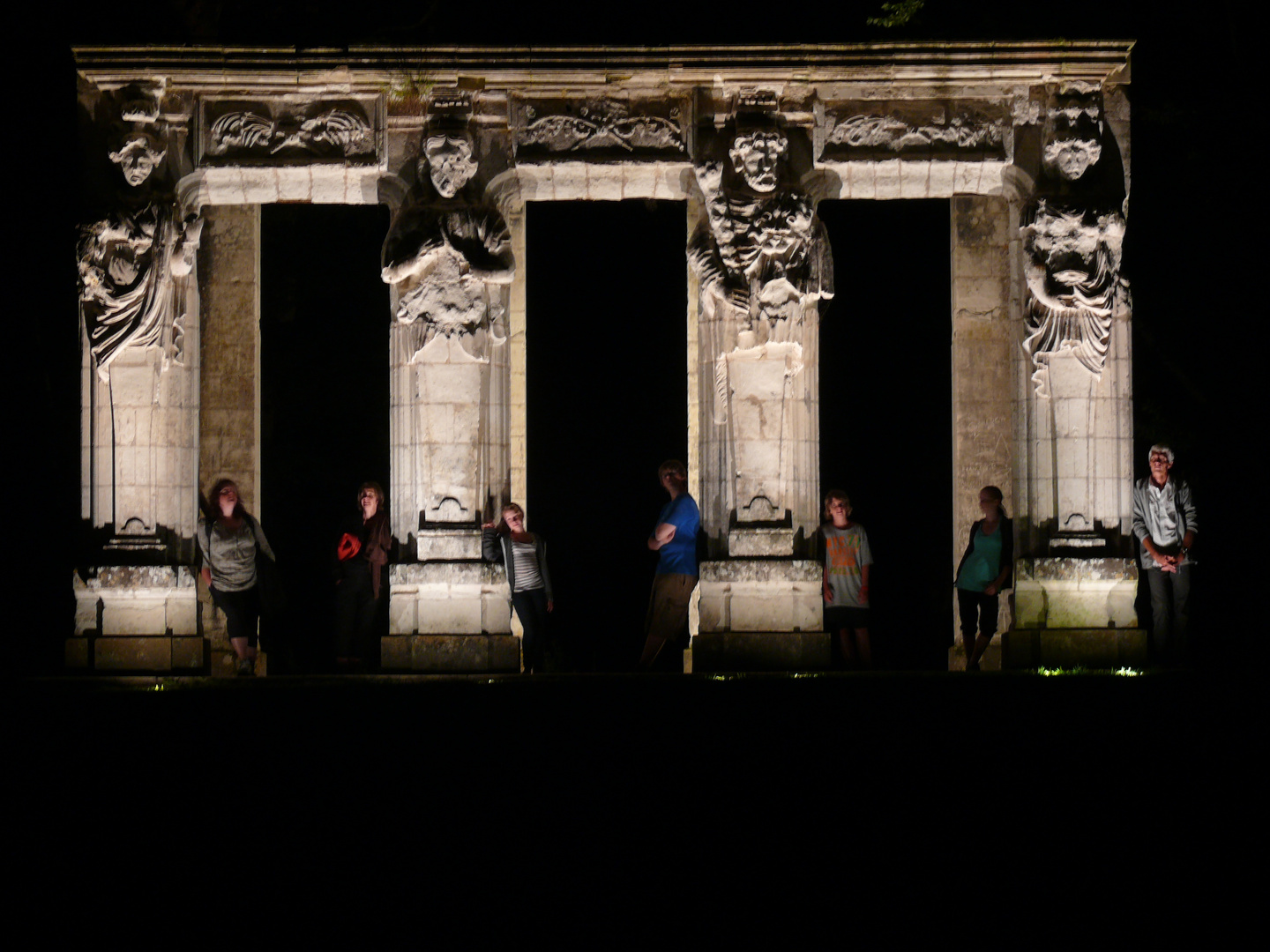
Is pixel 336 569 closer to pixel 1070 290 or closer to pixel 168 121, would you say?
pixel 168 121

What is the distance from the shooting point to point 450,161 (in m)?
15.6

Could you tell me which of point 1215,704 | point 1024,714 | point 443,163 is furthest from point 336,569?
point 1215,704

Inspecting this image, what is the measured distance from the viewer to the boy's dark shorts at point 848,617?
15.1m

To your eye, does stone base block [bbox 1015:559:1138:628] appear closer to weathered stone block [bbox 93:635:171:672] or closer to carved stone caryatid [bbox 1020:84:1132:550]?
carved stone caryatid [bbox 1020:84:1132:550]

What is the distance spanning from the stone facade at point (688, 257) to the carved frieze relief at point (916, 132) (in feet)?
0.07

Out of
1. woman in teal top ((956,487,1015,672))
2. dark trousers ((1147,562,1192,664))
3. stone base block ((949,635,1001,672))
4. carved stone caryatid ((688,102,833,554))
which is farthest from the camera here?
stone base block ((949,635,1001,672))

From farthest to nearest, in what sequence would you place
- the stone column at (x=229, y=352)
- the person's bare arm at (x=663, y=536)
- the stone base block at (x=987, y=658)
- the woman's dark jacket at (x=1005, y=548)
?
the stone column at (x=229, y=352) < the stone base block at (x=987, y=658) < the woman's dark jacket at (x=1005, y=548) < the person's bare arm at (x=663, y=536)

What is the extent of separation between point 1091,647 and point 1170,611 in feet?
2.33

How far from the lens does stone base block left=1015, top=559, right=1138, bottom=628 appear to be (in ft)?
49.8

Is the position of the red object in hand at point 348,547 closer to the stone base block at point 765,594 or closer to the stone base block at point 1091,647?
the stone base block at point 765,594

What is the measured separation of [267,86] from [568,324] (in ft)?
14.5

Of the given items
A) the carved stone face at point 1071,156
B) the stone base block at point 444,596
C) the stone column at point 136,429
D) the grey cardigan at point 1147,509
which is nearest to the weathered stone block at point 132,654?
the stone column at point 136,429

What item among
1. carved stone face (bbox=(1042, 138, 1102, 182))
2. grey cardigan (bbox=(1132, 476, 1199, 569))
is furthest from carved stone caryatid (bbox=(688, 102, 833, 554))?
grey cardigan (bbox=(1132, 476, 1199, 569))

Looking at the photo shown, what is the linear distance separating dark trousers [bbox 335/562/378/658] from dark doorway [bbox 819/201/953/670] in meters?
5.48
